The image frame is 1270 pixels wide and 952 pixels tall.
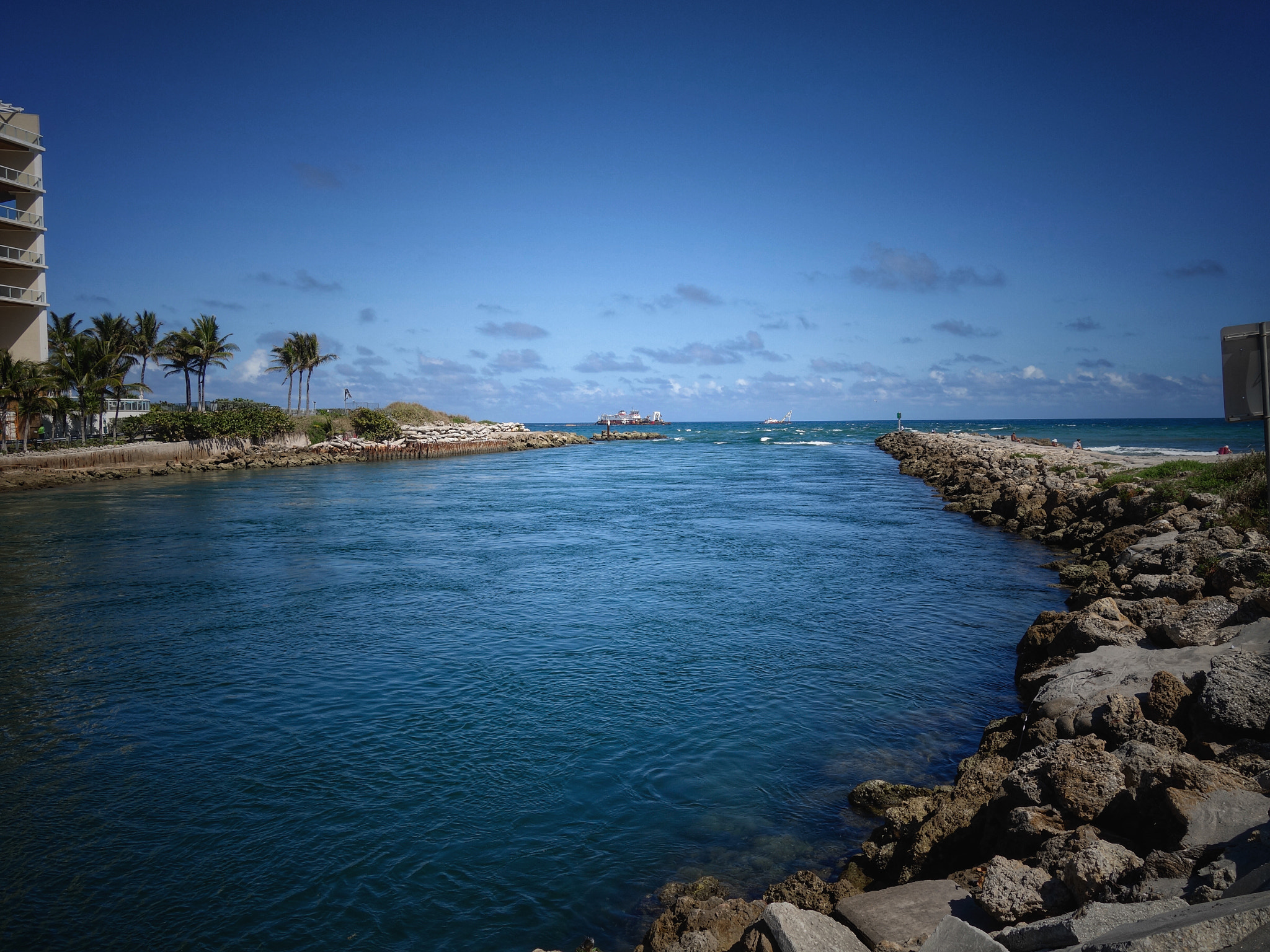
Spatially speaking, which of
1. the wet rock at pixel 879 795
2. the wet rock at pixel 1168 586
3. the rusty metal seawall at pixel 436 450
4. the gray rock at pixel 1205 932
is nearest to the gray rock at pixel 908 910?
the gray rock at pixel 1205 932

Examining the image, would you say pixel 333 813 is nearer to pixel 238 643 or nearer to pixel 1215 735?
pixel 238 643

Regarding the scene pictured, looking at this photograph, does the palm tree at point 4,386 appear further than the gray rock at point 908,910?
Yes

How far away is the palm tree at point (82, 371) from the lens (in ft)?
171

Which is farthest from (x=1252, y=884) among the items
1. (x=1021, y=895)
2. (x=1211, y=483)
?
(x=1211, y=483)

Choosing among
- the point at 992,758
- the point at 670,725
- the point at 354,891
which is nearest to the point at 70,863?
the point at 354,891

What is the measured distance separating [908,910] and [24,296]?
65.8 metres

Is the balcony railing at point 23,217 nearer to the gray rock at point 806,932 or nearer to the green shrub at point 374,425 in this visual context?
the green shrub at point 374,425

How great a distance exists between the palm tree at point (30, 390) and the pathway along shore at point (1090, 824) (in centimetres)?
5436

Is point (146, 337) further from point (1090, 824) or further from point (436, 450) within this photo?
point (1090, 824)

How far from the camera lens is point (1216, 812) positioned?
4.81 meters

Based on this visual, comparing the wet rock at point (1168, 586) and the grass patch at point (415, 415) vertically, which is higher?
the grass patch at point (415, 415)

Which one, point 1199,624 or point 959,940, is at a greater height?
point 1199,624

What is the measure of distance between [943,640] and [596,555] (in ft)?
36.6

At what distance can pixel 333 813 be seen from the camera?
7816 millimetres
